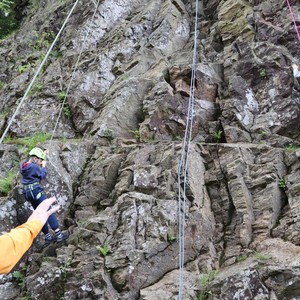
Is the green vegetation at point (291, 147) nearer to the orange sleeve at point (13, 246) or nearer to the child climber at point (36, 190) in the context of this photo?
the child climber at point (36, 190)

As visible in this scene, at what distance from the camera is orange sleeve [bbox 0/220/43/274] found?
2.10 m

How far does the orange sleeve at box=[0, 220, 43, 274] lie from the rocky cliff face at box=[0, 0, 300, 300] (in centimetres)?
425

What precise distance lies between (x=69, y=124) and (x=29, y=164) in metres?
4.11

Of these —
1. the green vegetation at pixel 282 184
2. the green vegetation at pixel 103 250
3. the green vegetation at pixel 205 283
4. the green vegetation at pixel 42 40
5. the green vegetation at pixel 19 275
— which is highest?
the green vegetation at pixel 42 40

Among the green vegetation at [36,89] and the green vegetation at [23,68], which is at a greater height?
the green vegetation at [23,68]

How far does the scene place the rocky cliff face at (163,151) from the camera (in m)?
6.39

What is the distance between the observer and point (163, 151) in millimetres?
8422

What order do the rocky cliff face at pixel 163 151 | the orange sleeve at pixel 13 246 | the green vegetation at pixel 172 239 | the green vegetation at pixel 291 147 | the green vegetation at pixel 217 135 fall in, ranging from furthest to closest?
the green vegetation at pixel 217 135
the green vegetation at pixel 291 147
the green vegetation at pixel 172 239
the rocky cliff face at pixel 163 151
the orange sleeve at pixel 13 246

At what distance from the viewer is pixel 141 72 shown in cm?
1162

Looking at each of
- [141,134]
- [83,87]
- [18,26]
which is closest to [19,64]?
[83,87]

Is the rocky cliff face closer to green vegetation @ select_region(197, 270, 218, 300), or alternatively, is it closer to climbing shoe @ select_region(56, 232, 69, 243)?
green vegetation @ select_region(197, 270, 218, 300)

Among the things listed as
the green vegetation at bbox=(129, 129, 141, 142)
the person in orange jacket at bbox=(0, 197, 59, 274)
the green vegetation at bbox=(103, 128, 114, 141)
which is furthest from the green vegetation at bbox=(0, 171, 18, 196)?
the person in orange jacket at bbox=(0, 197, 59, 274)

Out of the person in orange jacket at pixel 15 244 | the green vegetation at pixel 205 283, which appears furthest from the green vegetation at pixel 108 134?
the person in orange jacket at pixel 15 244

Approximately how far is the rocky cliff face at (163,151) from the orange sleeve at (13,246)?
4.25 metres
